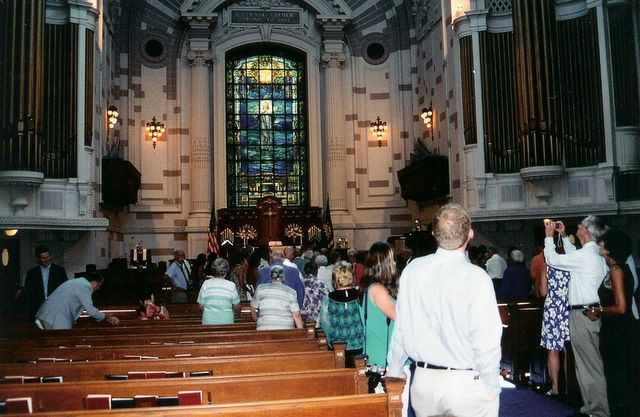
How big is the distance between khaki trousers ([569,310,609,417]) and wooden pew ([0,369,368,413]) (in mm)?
2671

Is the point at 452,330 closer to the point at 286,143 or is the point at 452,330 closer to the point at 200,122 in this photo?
the point at 200,122

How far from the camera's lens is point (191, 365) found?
5.07 meters

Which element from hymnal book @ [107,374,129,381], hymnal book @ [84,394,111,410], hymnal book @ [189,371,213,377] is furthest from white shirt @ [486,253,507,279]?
hymnal book @ [84,394,111,410]

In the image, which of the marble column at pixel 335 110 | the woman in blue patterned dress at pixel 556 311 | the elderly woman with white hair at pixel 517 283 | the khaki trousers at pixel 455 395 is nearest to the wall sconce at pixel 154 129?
the marble column at pixel 335 110

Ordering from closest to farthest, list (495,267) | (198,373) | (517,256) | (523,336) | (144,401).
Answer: (144,401) → (198,373) → (523,336) → (517,256) → (495,267)

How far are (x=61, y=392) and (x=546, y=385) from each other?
559 centimetres

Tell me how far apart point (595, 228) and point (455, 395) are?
3153 mm

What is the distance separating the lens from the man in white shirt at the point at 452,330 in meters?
3.29

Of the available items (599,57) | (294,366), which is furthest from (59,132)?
(599,57)

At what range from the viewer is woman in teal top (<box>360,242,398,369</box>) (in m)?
4.79

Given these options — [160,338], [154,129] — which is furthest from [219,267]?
[154,129]

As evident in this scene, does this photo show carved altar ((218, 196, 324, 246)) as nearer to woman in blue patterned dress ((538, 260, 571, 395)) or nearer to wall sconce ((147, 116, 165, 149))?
wall sconce ((147, 116, 165, 149))

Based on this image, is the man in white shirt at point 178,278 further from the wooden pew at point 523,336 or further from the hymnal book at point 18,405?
the hymnal book at point 18,405

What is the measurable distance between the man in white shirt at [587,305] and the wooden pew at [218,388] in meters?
2.63
